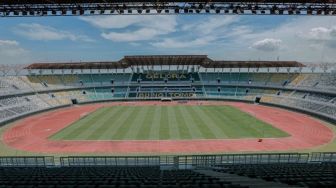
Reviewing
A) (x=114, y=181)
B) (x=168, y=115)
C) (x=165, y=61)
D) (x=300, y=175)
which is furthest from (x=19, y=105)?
(x=300, y=175)

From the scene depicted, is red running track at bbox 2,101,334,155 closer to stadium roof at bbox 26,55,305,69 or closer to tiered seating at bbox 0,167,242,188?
tiered seating at bbox 0,167,242,188

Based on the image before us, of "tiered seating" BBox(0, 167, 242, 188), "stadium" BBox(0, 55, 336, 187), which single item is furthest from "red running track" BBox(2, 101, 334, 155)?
"tiered seating" BBox(0, 167, 242, 188)

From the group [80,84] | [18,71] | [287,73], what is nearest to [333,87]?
[287,73]

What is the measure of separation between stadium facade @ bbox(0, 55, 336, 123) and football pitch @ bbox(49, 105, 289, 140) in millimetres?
15047

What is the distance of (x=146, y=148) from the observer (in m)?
27.0

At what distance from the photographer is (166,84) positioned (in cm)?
7562

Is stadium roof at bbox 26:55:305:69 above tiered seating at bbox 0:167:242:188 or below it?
below

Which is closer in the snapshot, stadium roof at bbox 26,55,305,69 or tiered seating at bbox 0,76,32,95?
tiered seating at bbox 0,76,32,95

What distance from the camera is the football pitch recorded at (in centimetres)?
3158

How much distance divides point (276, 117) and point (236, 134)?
50.9 ft

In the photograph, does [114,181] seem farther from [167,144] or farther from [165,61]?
[165,61]

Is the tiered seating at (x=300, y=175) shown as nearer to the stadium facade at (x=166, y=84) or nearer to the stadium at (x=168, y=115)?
the stadium at (x=168, y=115)

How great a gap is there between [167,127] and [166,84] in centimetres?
4023

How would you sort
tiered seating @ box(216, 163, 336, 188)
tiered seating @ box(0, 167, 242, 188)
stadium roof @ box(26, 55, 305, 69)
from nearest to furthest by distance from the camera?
1. tiered seating @ box(216, 163, 336, 188)
2. tiered seating @ box(0, 167, 242, 188)
3. stadium roof @ box(26, 55, 305, 69)
